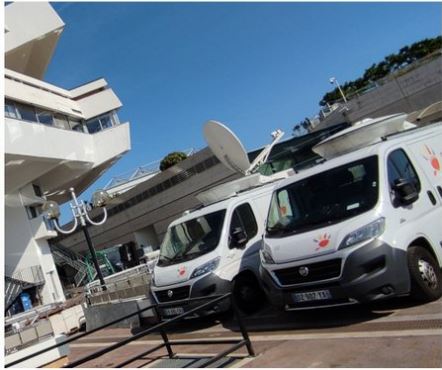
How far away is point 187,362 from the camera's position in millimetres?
6535

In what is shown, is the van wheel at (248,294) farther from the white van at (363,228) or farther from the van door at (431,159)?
the van door at (431,159)

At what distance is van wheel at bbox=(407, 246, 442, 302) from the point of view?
611 centimetres

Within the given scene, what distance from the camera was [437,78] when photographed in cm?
3500

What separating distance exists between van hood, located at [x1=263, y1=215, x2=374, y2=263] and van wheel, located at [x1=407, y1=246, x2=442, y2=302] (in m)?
0.72

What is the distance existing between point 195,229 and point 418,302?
4.53 metres

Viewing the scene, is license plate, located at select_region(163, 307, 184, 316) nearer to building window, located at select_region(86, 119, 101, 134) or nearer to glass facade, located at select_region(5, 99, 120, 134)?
glass facade, located at select_region(5, 99, 120, 134)

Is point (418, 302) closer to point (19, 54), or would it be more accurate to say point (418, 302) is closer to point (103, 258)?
point (19, 54)

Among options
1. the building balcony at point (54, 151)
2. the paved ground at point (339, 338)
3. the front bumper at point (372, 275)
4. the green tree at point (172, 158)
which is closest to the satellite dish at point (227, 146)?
the paved ground at point (339, 338)

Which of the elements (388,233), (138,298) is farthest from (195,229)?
(388,233)

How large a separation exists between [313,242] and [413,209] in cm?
134

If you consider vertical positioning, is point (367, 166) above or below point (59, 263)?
below

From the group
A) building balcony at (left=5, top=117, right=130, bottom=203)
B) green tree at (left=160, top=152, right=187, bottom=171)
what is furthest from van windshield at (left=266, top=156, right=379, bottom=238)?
green tree at (left=160, top=152, right=187, bottom=171)

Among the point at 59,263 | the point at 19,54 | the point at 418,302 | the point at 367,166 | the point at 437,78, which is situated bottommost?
the point at 418,302

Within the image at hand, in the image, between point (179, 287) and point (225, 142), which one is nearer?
point (179, 287)
